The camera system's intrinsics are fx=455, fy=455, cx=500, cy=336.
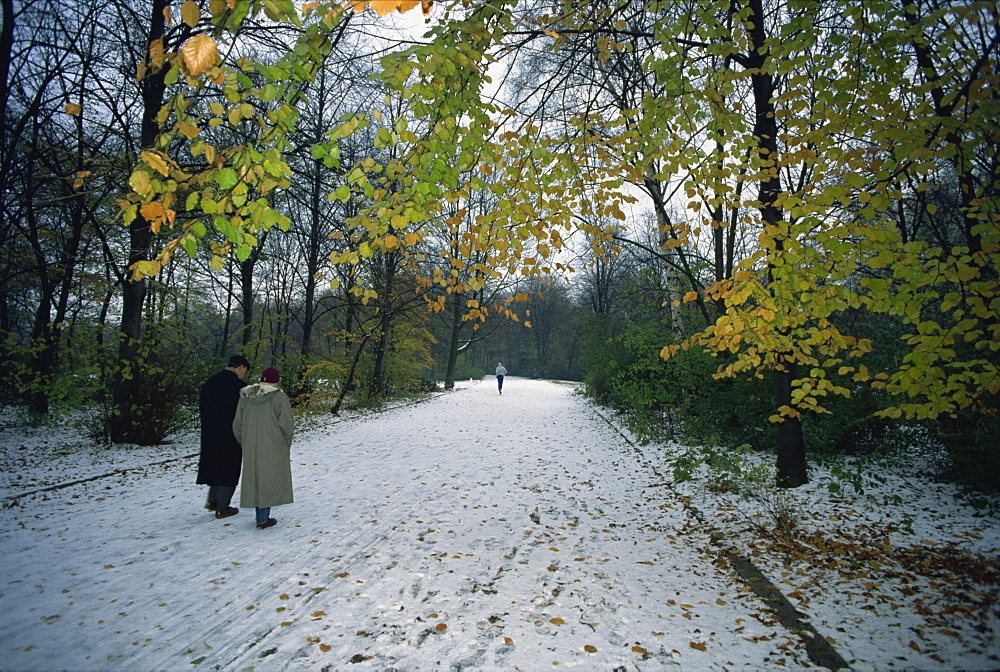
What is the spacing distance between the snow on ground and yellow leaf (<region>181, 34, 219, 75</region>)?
9.78 feet

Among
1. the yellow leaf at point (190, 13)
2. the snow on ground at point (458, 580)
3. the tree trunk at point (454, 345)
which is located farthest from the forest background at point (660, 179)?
the tree trunk at point (454, 345)

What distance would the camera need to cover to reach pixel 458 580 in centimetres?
359

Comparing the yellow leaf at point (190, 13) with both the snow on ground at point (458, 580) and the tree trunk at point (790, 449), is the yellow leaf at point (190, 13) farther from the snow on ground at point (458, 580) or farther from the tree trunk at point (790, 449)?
the tree trunk at point (790, 449)

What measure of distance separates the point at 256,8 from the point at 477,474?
6.24 m

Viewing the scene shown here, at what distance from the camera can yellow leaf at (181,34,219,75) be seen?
5.53 ft

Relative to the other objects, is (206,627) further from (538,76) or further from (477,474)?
(538,76)

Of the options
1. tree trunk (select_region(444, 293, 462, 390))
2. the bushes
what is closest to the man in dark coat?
the bushes

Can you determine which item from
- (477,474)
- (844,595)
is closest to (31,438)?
(477,474)

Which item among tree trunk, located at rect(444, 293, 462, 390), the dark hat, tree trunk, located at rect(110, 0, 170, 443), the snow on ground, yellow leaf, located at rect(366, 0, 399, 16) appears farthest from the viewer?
tree trunk, located at rect(444, 293, 462, 390)

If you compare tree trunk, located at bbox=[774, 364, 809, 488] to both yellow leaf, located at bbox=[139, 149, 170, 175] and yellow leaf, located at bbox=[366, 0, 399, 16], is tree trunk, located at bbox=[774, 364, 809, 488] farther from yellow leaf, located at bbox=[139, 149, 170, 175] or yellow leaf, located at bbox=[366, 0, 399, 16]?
yellow leaf, located at bbox=[139, 149, 170, 175]

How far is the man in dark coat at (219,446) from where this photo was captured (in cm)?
498

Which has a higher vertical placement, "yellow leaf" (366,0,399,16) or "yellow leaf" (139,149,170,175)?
"yellow leaf" (366,0,399,16)

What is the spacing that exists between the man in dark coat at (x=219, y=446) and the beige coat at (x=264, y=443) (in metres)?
0.24

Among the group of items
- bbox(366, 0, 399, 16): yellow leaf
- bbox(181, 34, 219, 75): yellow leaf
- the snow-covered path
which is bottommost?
the snow-covered path
